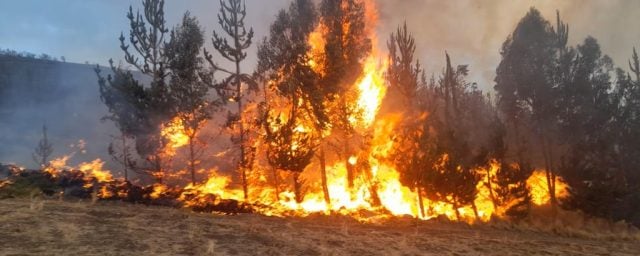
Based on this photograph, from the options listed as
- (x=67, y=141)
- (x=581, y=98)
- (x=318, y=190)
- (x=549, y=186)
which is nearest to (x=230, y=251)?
(x=318, y=190)

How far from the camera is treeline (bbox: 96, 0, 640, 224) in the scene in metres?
23.0

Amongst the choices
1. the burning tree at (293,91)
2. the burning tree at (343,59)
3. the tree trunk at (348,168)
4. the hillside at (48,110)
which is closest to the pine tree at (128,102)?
the burning tree at (293,91)

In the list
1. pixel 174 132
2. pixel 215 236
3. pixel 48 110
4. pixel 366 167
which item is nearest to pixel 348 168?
pixel 366 167

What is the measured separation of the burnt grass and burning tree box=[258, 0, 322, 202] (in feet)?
20.8

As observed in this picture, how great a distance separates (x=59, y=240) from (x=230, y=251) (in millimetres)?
3565

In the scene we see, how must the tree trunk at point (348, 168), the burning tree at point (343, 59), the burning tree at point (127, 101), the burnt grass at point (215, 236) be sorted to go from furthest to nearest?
the tree trunk at point (348, 168) < the burning tree at point (127, 101) < the burning tree at point (343, 59) < the burnt grass at point (215, 236)

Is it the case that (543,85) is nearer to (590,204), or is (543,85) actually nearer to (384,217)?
(590,204)

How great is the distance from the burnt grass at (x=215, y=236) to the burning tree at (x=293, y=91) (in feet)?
20.8

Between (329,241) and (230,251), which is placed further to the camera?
(329,241)

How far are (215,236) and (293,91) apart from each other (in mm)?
12832

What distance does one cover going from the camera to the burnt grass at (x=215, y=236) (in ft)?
30.0

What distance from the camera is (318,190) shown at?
1039 inches

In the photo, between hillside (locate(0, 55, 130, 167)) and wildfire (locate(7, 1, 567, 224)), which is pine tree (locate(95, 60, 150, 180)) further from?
hillside (locate(0, 55, 130, 167))

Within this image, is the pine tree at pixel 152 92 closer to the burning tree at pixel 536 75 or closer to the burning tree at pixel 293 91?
the burning tree at pixel 293 91
